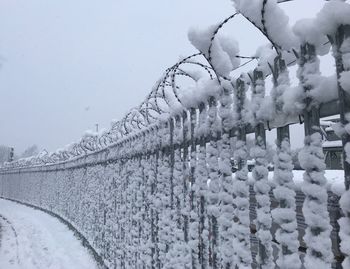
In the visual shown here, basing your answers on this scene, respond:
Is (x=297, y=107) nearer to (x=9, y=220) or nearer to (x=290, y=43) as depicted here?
(x=290, y=43)

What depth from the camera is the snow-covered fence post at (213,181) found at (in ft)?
8.59

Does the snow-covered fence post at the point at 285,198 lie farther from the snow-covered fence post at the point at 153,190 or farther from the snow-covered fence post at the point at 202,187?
the snow-covered fence post at the point at 153,190

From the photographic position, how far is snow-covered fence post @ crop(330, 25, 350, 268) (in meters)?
1.39

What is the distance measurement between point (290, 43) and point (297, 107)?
293 mm

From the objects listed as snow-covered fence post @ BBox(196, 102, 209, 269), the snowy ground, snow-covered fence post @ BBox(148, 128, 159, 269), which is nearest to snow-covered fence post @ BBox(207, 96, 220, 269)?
snow-covered fence post @ BBox(196, 102, 209, 269)

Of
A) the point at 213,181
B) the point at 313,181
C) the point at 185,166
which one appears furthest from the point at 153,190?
the point at 313,181

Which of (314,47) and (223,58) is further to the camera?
(223,58)

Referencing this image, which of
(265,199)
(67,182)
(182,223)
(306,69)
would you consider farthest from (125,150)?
(67,182)

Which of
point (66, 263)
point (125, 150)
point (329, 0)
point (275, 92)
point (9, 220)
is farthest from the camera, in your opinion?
point (9, 220)

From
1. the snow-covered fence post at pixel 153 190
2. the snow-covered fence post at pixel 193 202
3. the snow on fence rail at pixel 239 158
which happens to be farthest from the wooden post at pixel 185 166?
the snow-covered fence post at pixel 153 190

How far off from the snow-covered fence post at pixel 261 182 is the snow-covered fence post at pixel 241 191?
0.54 feet

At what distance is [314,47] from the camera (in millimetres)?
1563

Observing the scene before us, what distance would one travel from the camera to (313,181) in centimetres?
158

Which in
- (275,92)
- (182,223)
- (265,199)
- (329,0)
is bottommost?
(182,223)
